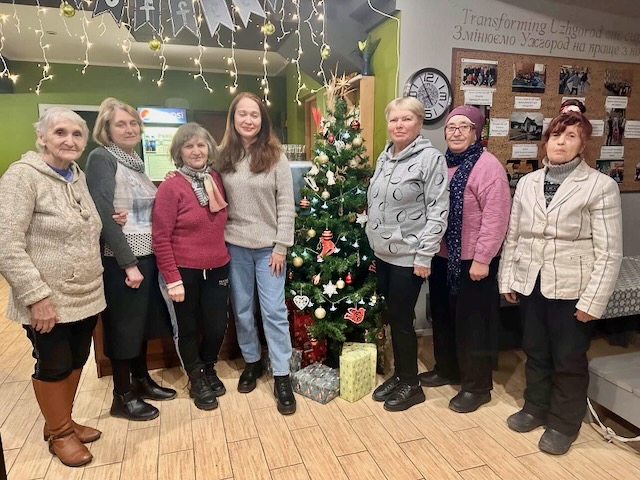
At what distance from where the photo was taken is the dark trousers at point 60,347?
1.75m

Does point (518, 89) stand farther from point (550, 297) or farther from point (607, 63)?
point (550, 297)

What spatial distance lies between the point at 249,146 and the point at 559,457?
1978 mm

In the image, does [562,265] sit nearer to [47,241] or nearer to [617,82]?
[47,241]

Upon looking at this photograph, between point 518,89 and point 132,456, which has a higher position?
point 518,89

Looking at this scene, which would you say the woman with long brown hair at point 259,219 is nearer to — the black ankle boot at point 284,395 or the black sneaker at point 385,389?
the black ankle boot at point 284,395

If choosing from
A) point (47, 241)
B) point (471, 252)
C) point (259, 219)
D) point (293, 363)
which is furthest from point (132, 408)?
point (471, 252)

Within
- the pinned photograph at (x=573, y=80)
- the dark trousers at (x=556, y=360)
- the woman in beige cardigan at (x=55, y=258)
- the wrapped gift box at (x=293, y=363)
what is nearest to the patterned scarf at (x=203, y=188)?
the woman in beige cardigan at (x=55, y=258)

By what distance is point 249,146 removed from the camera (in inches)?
88.7

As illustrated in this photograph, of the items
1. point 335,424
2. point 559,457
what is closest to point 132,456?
point 335,424

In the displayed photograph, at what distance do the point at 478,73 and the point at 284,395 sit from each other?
2.45 metres

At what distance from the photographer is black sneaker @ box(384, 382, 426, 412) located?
90.7 inches

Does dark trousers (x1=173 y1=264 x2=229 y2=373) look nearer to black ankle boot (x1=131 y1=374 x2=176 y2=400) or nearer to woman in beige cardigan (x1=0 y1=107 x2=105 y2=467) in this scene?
black ankle boot (x1=131 y1=374 x2=176 y2=400)

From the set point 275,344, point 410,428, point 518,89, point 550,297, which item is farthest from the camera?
point 518,89

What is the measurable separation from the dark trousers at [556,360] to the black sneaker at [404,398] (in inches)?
20.5
